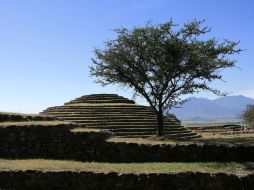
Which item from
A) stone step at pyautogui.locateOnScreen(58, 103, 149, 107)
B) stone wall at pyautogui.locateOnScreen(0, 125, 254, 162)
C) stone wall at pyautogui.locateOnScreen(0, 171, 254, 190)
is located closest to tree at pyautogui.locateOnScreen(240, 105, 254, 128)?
stone step at pyautogui.locateOnScreen(58, 103, 149, 107)

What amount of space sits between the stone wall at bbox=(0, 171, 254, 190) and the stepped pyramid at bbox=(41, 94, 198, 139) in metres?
13.8

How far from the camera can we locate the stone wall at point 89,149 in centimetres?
2397

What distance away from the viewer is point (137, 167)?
68.5ft

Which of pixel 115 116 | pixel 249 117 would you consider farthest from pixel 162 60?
pixel 249 117

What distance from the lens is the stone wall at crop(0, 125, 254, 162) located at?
2397 centimetres

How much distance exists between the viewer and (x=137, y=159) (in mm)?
23828

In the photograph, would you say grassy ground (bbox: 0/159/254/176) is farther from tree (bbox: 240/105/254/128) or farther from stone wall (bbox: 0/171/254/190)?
tree (bbox: 240/105/254/128)

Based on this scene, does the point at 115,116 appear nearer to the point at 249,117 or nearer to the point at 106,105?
the point at 106,105

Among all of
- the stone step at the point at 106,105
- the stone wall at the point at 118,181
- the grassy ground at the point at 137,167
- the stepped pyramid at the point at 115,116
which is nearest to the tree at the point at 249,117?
the stepped pyramid at the point at 115,116

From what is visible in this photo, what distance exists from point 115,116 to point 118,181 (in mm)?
18064

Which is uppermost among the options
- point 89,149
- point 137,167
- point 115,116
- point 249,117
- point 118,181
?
point 249,117

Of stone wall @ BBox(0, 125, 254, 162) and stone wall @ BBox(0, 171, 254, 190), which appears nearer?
stone wall @ BBox(0, 171, 254, 190)

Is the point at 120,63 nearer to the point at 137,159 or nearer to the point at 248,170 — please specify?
the point at 137,159

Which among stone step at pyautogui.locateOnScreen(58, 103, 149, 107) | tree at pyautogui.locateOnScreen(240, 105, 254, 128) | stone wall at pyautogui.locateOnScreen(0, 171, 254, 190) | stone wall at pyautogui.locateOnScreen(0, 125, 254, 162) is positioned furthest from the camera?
tree at pyautogui.locateOnScreen(240, 105, 254, 128)
